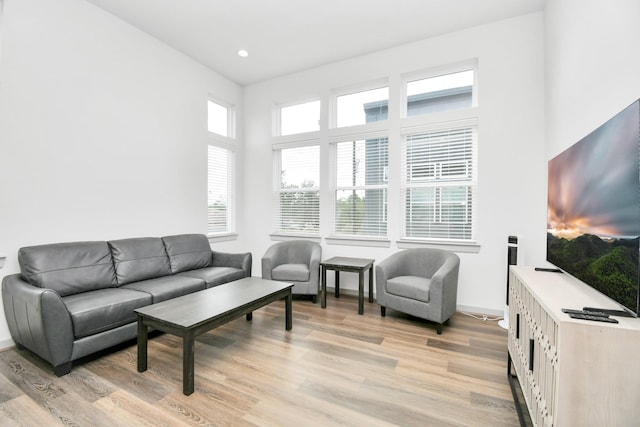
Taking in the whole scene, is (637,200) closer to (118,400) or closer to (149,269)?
(118,400)

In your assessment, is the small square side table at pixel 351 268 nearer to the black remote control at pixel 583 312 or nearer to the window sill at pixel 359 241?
the window sill at pixel 359 241

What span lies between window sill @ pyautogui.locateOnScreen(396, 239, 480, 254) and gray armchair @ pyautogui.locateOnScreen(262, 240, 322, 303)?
1.20m

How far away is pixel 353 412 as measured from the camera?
72.8 inches

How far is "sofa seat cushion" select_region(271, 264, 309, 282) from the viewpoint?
4.01 meters

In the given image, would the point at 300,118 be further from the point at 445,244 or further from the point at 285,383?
the point at 285,383

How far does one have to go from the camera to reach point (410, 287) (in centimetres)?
322

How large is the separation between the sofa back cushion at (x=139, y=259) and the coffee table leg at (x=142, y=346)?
1.07m

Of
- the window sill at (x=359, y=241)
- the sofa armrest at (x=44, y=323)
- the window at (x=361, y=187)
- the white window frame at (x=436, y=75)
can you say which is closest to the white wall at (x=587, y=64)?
the white window frame at (x=436, y=75)

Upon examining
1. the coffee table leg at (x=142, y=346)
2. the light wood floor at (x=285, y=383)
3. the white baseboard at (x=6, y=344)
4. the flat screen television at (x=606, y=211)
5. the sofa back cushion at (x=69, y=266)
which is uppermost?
the flat screen television at (x=606, y=211)

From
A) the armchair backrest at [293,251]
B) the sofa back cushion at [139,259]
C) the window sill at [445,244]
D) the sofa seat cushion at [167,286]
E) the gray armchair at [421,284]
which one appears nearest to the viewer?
the sofa seat cushion at [167,286]

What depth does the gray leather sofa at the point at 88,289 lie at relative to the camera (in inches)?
86.2

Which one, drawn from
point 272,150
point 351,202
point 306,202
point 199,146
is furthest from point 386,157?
point 199,146

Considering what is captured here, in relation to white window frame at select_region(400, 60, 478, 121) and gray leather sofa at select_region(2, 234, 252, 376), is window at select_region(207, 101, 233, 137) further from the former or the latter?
white window frame at select_region(400, 60, 478, 121)

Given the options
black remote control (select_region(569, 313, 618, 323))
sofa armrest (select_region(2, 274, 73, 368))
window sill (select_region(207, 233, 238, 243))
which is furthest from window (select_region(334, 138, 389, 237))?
sofa armrest (select_region(2, 274, 73, 368))
